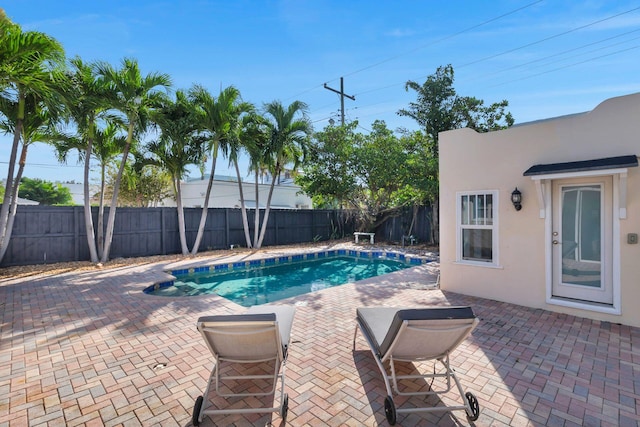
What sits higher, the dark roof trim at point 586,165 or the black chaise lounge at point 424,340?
the dark roof trim at point 586,165

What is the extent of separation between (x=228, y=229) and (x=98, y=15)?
894 centimetres

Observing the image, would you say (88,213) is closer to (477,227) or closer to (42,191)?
(477,227)

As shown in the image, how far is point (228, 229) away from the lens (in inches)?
576

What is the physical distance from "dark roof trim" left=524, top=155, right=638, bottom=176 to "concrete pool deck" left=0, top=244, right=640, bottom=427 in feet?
8.04

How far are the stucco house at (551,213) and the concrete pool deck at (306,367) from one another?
53cm

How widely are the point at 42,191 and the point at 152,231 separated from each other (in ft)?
95.0

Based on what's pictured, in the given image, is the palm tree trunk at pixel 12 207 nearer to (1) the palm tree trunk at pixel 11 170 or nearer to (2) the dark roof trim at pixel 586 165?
(1) the palm tree trunk at pixel 11 170

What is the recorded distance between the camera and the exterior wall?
25.0m

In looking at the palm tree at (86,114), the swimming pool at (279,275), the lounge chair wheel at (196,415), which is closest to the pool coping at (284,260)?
the swimming pool at (279,275)

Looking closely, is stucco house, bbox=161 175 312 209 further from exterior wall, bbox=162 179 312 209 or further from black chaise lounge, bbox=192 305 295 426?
black chaise lounge, bbox=192 305 295 426

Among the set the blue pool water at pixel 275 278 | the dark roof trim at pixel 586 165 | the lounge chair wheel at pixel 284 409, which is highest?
the dark roof trim at pixel 586 165

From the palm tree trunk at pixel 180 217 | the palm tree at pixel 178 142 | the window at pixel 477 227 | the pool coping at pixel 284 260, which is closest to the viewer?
the window at pixel 477 227

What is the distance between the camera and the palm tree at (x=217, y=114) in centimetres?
1132

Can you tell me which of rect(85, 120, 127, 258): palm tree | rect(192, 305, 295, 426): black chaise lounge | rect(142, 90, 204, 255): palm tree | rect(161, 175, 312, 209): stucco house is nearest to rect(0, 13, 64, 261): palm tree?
rect(85, 120, 127, 258): palm tree
